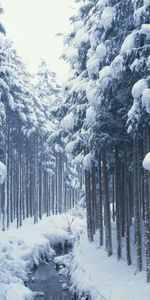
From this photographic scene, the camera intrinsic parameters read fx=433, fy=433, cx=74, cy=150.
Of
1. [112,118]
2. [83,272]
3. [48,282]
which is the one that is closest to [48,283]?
[48,282]

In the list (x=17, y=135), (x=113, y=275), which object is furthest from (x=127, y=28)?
(x=17, y=135)

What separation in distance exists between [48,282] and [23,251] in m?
3.31

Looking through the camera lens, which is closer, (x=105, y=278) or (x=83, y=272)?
(x=105, y=278)

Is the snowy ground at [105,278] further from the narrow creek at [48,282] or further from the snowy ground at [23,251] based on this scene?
the snowy ground at [23,251]

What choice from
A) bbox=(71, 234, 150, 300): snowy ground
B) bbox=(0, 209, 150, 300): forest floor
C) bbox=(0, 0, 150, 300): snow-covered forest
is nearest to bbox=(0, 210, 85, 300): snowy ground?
bbox=(0, 209, 150, 300): forest floor

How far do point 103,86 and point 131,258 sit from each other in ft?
25.8

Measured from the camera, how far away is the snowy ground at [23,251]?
15853mm

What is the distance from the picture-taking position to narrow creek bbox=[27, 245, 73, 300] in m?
17.7

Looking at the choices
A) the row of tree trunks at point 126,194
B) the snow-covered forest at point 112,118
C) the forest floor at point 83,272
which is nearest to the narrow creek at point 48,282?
the forest floor at point 83,272

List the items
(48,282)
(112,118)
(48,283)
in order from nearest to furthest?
(112,118)
(48,283)
(48,282)

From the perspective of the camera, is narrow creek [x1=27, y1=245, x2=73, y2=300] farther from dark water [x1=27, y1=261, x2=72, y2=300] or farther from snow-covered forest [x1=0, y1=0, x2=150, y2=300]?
snow-covered forest [x1=0, y1=0, x2=150, y2=300]

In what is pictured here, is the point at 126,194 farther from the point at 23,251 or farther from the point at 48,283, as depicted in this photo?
the point at 23,251

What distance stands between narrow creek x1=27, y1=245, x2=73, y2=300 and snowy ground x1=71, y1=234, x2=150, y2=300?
76cm

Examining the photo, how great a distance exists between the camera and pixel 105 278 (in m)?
15.5
